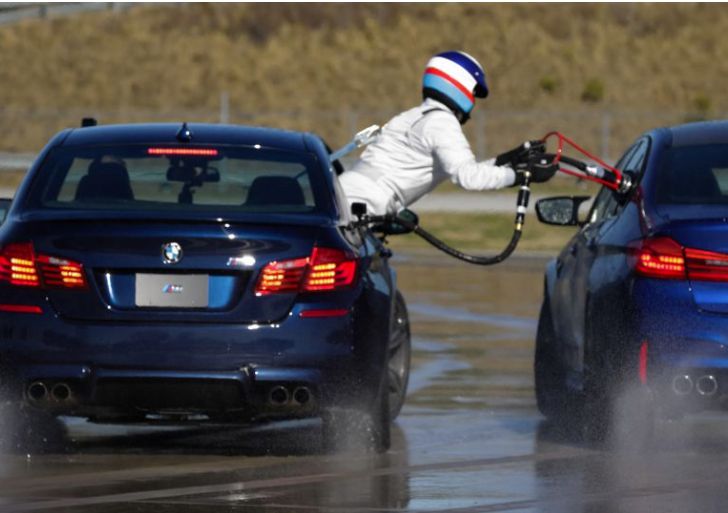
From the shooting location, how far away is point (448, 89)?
12578 millimetres

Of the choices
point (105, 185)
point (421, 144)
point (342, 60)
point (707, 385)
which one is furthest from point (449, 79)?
point (342, 60)

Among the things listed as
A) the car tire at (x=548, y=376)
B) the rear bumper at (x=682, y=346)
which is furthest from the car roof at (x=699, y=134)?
the car tire at (x=548, y=376)

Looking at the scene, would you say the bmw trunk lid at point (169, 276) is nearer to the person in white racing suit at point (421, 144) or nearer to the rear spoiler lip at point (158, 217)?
the rear spoiler lip at point (158, 217)

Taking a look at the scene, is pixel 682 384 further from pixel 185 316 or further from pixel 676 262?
pixel 185 316

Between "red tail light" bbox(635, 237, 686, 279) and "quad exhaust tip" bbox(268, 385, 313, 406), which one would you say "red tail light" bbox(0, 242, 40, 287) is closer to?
"quad exhaust tip" bbox(268, 385, 313, 406)

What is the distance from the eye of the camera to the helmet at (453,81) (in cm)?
1257

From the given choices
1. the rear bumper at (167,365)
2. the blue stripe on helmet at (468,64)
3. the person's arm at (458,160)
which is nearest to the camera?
the rear bumper at (167,365)

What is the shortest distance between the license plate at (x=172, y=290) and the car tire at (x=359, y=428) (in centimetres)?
82

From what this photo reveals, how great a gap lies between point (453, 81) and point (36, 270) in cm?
373

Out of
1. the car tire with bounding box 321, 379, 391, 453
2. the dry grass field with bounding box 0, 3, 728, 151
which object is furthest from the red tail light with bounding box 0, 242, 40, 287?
the dry grass field with bounding box 0, 3, 728, 151

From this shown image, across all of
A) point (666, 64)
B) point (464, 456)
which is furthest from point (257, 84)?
point (464, 456)

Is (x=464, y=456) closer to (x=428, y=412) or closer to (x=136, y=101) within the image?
(x=428, y=412)

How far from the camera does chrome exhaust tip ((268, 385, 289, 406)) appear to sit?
31.3 feet

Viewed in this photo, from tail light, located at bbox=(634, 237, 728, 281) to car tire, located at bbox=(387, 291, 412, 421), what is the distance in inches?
87.0
